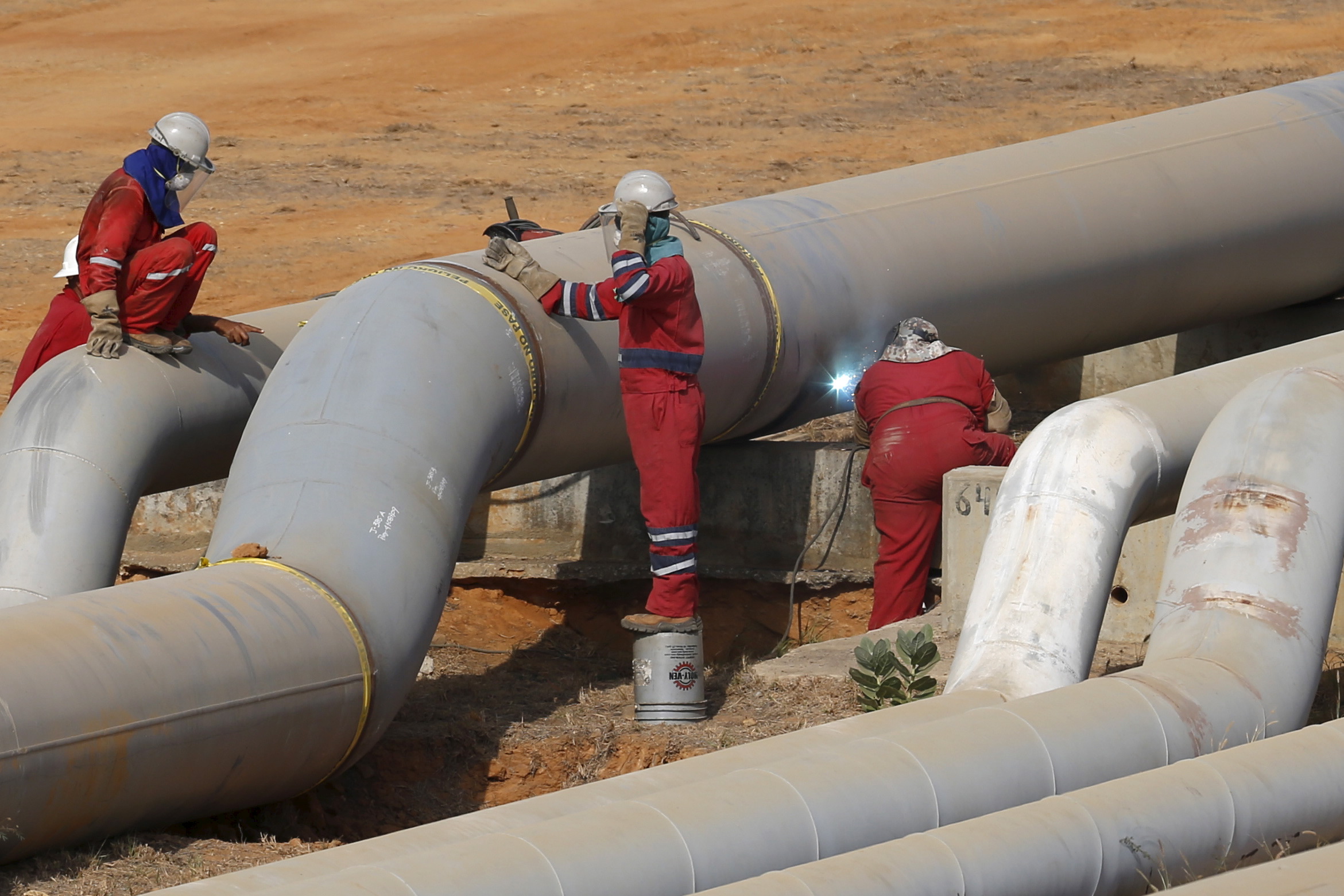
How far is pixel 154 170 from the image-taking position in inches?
290

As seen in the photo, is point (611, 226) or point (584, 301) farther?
point (611, 226)

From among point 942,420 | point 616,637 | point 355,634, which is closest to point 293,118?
point 616,637

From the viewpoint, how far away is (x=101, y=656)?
202 inches

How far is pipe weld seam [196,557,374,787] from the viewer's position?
19.3 feet

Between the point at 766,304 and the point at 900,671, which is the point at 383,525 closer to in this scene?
the point at 900,671

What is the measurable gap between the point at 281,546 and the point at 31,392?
1.72 m

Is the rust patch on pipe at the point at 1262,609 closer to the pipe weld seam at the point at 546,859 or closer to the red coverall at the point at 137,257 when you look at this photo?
the pipe weld seam at the point at 546,859

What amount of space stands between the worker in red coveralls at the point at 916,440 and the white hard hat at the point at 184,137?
3.13 m

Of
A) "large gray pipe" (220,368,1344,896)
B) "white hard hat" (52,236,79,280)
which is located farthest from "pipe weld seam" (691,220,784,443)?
"white hard hat" (52,236,79,280)

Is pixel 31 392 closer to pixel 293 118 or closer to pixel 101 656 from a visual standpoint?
pixel 101 656

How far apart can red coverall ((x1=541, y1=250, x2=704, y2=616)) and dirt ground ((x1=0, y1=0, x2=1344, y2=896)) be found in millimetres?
709

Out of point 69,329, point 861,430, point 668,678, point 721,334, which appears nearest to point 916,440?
point 861,430

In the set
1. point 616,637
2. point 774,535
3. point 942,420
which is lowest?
point 616,637

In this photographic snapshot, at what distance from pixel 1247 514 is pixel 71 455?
173 inches
